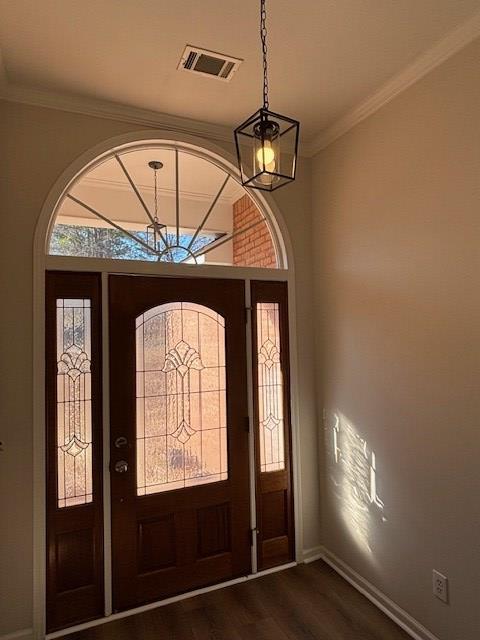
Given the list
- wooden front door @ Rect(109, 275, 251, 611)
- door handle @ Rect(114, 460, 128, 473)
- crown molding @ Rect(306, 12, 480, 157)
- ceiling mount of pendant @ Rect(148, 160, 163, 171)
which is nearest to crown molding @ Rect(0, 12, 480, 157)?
crown molding @ Rect(306, 12, 480, 157)

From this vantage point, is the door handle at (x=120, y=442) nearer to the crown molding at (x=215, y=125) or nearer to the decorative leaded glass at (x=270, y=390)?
the decorative leaded glass at (x=270, y=390)

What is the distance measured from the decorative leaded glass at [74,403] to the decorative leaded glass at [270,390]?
1151 millimetres

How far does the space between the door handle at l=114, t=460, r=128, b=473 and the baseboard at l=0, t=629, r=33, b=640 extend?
35.4 inches

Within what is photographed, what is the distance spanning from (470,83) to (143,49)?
5.22 feet

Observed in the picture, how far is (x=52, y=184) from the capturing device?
2389 millimetres

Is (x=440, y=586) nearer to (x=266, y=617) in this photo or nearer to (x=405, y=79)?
(x=266, y=617)

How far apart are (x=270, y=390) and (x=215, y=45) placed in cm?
211

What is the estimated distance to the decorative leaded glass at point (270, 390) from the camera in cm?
289

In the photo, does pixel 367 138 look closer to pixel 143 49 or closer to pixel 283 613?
pixel 143 49

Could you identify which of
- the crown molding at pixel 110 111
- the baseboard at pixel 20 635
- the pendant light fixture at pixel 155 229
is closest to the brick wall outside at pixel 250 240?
the crown molding at pixel 110 111

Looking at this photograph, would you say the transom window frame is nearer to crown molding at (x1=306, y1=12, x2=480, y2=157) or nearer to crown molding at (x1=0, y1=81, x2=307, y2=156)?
crown molding at (x1=0, y1=81, x2=307, y2=156)

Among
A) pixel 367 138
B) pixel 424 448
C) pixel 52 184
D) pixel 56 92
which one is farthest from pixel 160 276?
pixel 424 448

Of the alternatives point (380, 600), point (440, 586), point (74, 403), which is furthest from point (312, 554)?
point (74, 403)

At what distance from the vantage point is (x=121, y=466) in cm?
245
